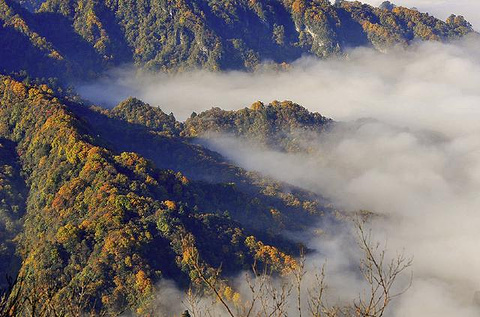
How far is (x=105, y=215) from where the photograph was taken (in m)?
77.9

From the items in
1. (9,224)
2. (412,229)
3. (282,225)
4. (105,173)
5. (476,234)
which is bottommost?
(9,224)

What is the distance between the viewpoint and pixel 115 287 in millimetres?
68062

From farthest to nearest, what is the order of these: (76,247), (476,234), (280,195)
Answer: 1. (476,234)
2. (280,195)
3. (76,247)

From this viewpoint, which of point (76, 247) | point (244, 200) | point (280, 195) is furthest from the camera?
point (280, 195)

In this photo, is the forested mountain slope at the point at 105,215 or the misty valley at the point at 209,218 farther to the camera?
the forested mountain slope at the point at 105,215

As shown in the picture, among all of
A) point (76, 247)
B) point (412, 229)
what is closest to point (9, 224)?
point (76, 247)

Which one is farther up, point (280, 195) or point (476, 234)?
point (476, 234)

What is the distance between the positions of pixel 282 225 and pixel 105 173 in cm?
3865

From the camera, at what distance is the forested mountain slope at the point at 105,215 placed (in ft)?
229

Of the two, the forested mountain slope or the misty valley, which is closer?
the misty valley

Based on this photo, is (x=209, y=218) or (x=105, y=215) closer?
(x=105, y=215)

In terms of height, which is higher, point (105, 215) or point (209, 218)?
point (209, 218)

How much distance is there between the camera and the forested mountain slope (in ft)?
229

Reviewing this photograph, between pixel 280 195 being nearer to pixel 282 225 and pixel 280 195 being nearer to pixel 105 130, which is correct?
pixel 282 225
